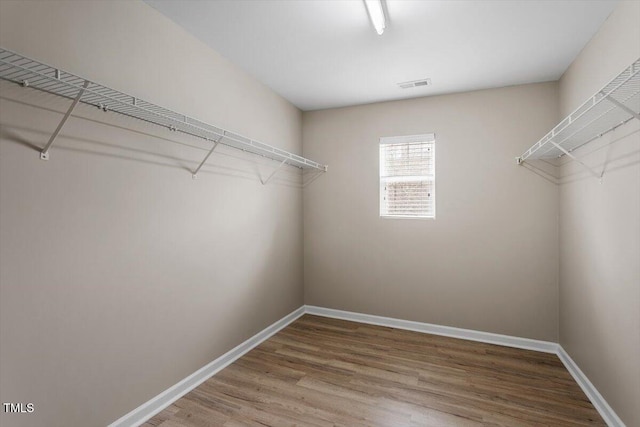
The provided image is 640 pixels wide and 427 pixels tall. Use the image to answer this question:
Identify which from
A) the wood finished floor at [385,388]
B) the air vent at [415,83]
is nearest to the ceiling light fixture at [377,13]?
the air vent at [415,83]

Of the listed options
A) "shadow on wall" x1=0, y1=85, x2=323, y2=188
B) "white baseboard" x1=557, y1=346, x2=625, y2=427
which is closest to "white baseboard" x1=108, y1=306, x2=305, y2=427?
"shadow on wall" x1=0, y1=85, x2=323, y2=188

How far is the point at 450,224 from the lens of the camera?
3234mm

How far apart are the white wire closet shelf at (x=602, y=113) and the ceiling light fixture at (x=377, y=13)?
1175mm

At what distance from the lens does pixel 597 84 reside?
208cm

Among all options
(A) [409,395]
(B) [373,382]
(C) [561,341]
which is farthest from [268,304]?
(C) [561,341]

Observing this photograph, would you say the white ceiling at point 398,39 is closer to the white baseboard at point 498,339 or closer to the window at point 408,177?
the window at point 408,177

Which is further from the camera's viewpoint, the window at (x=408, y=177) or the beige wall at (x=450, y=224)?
the window at (x=408, y=177)

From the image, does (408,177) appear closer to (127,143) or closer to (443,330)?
(443,330)

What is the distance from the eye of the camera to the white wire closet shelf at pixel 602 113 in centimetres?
138

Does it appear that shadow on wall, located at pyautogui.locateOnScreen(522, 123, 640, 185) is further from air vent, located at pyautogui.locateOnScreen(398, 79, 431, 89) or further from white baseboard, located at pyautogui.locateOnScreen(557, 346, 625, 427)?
white baseboard, located at pyautogui.locateOnScreen(557, 346, 625, 427)

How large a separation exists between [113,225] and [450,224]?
2907 mm

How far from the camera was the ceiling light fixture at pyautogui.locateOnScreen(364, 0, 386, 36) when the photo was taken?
175cm

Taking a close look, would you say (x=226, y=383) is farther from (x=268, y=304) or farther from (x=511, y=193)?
(x=511, y=193)

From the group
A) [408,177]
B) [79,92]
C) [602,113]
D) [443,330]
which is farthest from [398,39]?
[443,330]
